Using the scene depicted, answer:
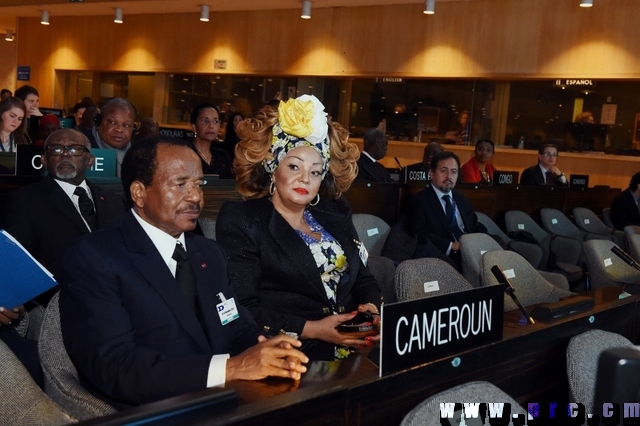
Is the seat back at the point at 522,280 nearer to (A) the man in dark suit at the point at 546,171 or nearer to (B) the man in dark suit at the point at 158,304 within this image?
(B) the man in dark suit at the point at 158,304

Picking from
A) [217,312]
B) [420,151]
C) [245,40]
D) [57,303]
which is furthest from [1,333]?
[245,40]

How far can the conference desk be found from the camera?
4.80ft

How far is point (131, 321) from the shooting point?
6.62 ft

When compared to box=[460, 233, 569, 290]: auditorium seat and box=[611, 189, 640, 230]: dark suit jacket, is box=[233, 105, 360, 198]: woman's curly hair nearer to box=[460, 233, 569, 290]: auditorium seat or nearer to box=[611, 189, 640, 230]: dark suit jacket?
box=[460, 233, 569, 290]: auditorium seat

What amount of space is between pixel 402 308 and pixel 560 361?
0.87 m

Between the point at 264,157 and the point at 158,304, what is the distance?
103 centimetres

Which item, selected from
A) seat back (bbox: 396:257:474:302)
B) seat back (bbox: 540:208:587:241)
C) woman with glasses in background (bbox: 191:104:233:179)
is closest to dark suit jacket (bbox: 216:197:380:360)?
seat back (bbox: 396:257:474:302)

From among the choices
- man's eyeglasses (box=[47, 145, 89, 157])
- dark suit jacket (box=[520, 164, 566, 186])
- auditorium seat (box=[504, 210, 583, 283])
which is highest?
man's eyeglasses (box=[47, 145, 89, 157])

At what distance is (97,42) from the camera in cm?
1480

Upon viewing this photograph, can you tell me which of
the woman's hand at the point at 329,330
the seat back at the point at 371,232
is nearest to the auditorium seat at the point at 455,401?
the woman's hand at the point at 329,330

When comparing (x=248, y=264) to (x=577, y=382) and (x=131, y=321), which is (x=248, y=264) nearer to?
(x=131, y=321)

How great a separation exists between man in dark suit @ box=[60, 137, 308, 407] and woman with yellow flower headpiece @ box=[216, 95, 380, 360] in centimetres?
37

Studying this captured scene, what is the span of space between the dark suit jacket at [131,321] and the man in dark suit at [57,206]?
4.33 feet

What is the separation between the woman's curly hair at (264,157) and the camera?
296 centimetres
